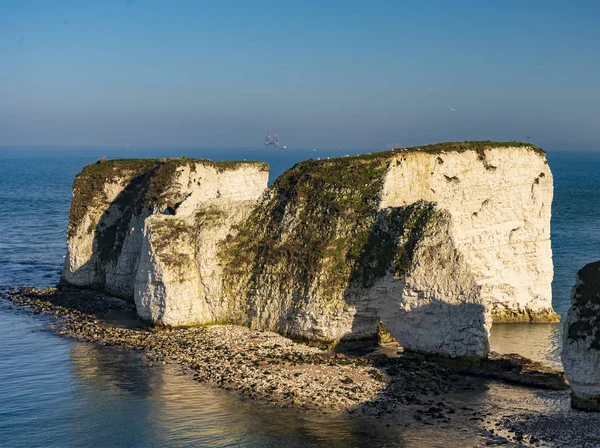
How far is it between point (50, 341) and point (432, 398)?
22.2 metres

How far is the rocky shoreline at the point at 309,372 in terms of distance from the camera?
3131 centimetres

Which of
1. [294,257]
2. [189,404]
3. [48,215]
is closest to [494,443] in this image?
[189,404]

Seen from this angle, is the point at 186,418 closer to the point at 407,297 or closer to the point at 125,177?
the point at 407,297

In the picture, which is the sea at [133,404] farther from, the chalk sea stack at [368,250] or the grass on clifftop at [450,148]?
the grass on clifftop at [450,148]

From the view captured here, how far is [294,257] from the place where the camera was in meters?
41.4

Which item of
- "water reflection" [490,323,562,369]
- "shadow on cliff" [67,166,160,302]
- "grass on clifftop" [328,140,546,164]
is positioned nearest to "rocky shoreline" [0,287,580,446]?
"water reflection" [490,323,562,369]

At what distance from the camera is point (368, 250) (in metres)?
39.3

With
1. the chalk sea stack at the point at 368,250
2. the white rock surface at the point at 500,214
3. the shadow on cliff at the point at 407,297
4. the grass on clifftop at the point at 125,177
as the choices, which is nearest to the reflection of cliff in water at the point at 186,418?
the chalk sea stack at the point at 368,250

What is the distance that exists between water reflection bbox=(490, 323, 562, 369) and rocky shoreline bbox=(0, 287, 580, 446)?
405cm

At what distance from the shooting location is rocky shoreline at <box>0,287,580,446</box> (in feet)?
103

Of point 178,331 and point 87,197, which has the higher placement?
point 87,197

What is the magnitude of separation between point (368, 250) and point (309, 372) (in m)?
7.53

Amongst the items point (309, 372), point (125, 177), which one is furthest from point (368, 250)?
point (125, 177)

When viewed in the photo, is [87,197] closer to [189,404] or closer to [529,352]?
[189,404]
